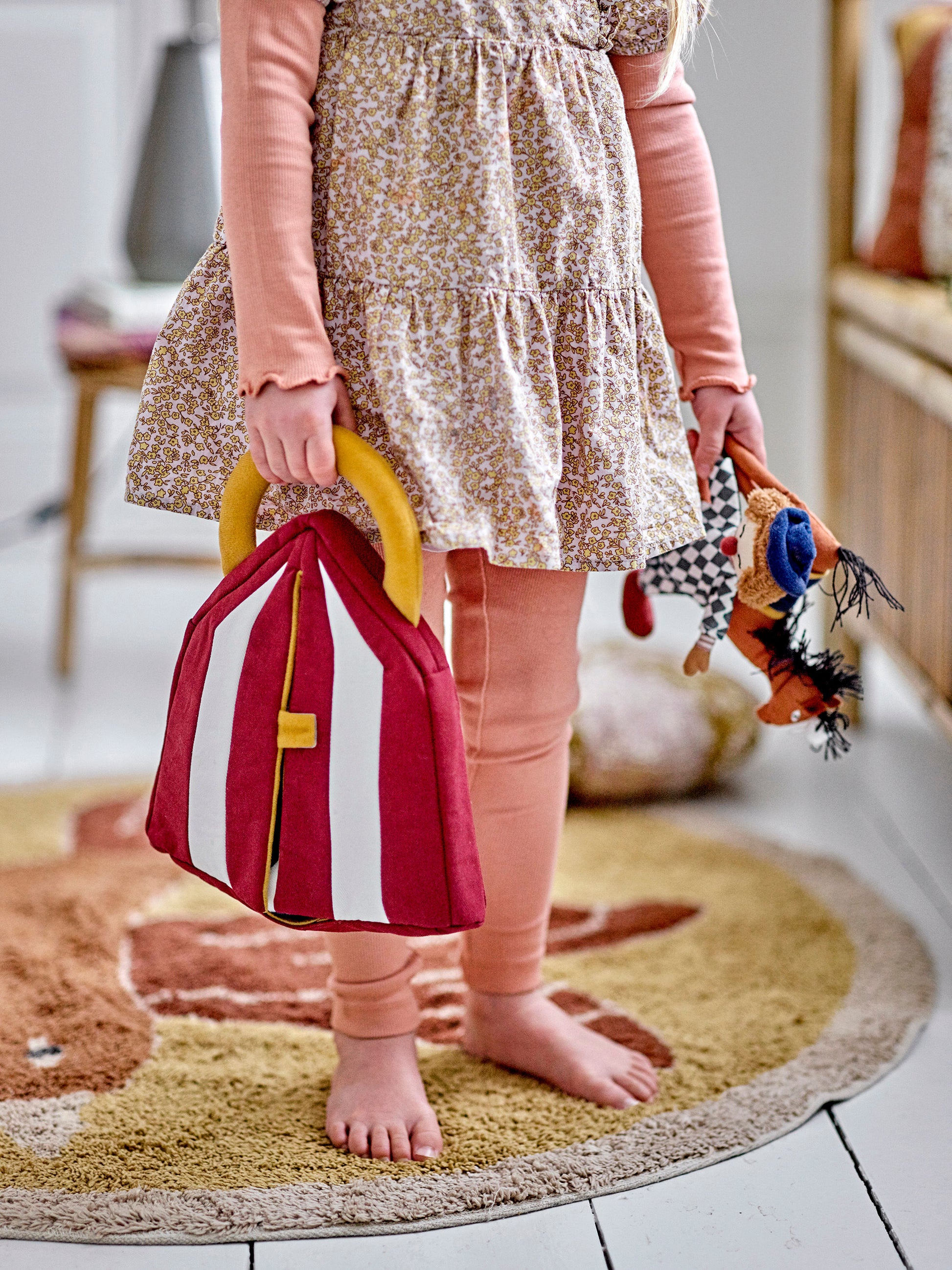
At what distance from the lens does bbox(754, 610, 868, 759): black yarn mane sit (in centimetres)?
101

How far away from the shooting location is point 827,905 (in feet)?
4.23

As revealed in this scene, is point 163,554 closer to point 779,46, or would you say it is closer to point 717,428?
point 717,428

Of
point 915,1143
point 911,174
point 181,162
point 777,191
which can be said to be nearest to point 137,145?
point 181,162

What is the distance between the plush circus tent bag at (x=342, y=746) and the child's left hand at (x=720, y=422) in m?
0.27

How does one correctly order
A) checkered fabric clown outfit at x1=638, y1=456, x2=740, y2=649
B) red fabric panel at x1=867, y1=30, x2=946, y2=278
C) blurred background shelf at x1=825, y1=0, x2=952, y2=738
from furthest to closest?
red fabric panel at x1=867, y1=30, x2=946, y2=278 → blurred background shelf at x1=825, y1=0, x2=952, y2=738 → checkered fabric clown outfit at x1=638, y1=456, x2=740, y2=649

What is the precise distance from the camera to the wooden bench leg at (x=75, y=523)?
6.38 feet

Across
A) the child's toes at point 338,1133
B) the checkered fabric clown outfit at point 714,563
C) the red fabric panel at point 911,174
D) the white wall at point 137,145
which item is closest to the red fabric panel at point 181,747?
the child's toes at point 338,1133

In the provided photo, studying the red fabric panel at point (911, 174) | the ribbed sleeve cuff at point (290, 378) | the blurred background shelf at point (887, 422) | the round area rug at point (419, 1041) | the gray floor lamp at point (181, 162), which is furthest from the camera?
the gray floor lamp at point (181, 162)

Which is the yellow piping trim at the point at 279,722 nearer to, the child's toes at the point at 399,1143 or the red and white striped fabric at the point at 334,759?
the red and white striped fabric at the point at 334,759

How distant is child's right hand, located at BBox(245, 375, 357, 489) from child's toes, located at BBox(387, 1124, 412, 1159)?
43 centimetres

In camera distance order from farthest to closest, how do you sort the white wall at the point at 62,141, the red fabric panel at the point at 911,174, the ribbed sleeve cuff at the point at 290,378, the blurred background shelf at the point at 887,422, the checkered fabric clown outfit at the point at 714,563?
the white wall at the point at 62,141
the red fabric panel at the point at 911,174
the blurred background shelf at the point at 887,422
the checkered fabric clown outfit at the point at 714,563
the ribbed sleeve cuff at the point at 290,378

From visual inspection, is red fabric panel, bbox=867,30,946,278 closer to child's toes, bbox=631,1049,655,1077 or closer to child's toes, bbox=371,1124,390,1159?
child's toes, bbox=631,1049,655,1077

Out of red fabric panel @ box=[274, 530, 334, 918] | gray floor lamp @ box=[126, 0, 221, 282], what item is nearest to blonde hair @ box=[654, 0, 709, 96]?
red fabric panel @ box=[274, 530, 334, 918]

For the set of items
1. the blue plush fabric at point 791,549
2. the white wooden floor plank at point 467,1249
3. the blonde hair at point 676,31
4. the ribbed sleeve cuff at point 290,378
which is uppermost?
the blonde hair at point 676,31
